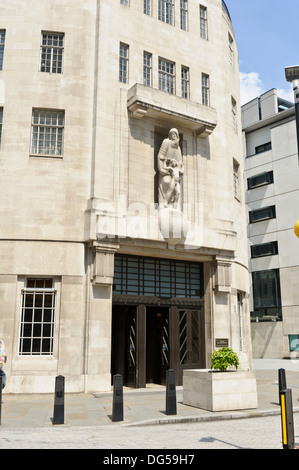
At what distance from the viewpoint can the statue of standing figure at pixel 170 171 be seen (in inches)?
741

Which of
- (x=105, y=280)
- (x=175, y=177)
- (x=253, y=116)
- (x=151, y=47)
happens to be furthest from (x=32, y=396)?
(x=253, y=116)

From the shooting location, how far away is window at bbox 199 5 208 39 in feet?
75.3

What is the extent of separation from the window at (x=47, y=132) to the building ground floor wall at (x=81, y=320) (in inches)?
154

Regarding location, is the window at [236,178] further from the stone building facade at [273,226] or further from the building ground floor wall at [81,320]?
the stone building facade at [273,226]

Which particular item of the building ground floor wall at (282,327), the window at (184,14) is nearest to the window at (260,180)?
the building ground floor wall at (282,327)

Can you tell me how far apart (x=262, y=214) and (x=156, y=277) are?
3112 centimetres

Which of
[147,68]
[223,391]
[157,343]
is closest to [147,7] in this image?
[147,68]

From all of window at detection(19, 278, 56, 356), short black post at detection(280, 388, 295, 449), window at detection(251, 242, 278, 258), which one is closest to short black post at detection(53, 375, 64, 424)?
short black post at detection(280, 388, 295, 449)

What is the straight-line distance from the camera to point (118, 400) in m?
10.6

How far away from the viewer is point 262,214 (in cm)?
4775

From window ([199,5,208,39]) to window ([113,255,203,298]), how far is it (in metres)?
12.0

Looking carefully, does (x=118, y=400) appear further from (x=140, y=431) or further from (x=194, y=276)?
(x=194, y=276)

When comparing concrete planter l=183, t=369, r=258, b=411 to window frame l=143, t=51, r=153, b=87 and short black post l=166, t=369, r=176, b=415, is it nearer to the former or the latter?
short black post l=166, t=369, r=176, b=415

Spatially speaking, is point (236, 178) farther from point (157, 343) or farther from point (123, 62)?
point (157, 343)
